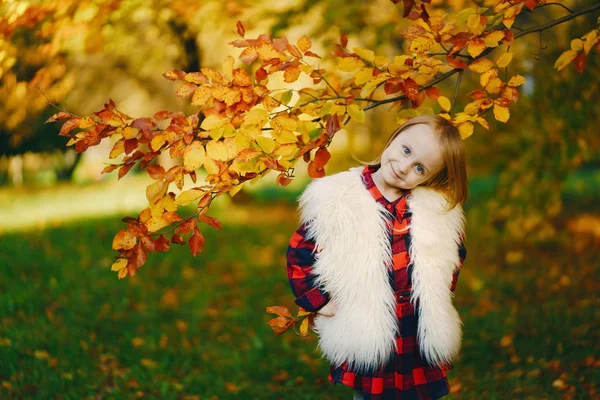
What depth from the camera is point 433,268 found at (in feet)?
6.21

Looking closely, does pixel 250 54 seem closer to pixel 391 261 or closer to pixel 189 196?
pixel 189 196

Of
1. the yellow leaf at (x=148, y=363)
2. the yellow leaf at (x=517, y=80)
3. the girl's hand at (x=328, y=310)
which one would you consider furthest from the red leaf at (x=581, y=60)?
the yellow leaf at (x=148, y=363)

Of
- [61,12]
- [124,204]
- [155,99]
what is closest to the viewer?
[61,12]

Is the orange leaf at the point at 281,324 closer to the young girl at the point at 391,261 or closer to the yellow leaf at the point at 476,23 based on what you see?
the young girl at the point at 391,261

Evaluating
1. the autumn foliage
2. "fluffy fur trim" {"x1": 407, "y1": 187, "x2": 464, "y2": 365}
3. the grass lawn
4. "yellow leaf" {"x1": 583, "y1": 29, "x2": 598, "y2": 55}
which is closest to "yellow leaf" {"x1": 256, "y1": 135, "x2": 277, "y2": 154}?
the autumn foliage

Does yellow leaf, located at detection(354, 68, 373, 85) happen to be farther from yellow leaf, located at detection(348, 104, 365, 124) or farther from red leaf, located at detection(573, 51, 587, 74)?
red leaf, located at detection(573, 51, 587, 74)

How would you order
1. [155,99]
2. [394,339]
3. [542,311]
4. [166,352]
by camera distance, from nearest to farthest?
[394,339] < [166,352] < [542,311] < [155,99]

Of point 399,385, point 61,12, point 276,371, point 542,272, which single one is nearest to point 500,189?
point 542,272

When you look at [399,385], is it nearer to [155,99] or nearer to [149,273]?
[149,273]

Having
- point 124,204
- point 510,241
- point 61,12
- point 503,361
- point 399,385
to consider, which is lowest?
point 510,241

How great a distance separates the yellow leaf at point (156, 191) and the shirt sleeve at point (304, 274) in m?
0.53

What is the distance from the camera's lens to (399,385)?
196cm

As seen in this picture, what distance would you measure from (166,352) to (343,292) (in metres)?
1.95

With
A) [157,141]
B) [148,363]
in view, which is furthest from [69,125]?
[148,363]
